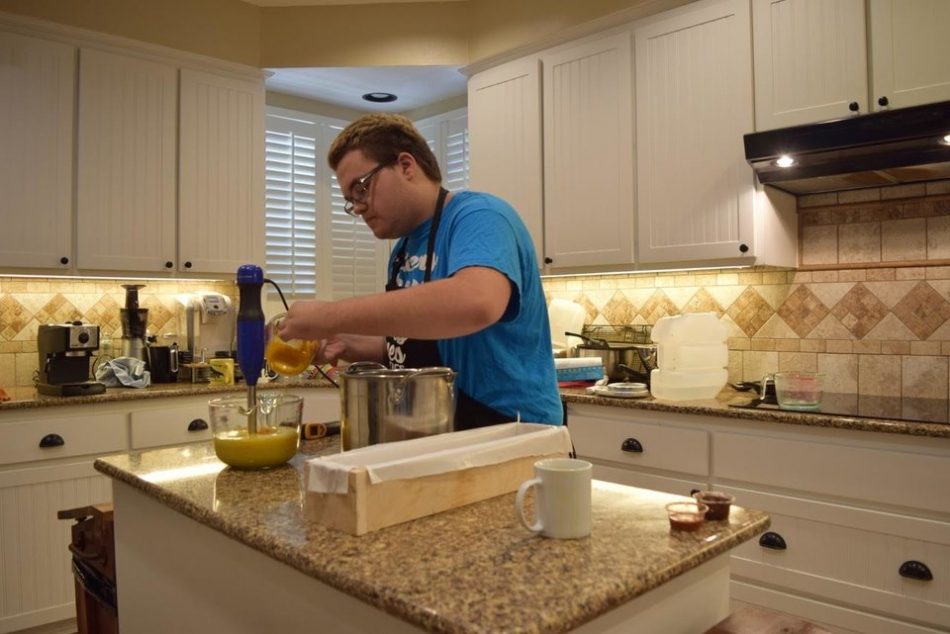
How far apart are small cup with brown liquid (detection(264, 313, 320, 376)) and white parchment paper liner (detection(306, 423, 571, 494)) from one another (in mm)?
369

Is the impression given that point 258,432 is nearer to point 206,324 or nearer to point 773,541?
point 773,541

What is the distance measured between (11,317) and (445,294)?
2.92 meters

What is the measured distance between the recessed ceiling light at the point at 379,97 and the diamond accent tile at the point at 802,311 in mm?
2561

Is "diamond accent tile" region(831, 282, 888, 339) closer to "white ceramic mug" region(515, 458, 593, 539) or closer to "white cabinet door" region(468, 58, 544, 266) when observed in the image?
"white cabinet door" region(468, 58, 544, 266)

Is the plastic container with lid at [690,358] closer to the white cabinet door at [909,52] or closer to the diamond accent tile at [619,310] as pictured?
the diamond accent tile at [619,310]

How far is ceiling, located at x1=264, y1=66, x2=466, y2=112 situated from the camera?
3.82 metres

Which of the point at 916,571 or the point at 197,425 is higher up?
the point at 197,425

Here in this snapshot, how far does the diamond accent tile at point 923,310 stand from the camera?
98.6 inches

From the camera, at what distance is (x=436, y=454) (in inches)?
41.3

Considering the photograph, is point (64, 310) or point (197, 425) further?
point (64, 310)

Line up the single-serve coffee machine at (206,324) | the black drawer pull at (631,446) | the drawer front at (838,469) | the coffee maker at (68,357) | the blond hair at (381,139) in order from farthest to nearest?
the single-serve coffee machine at (206,324) → the coffee maker at (68,357) → the black drawer pull at (631,446) → the drawer front at (838,469) → the blond hair at (381,139)

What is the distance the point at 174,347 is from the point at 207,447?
1879 millimetres

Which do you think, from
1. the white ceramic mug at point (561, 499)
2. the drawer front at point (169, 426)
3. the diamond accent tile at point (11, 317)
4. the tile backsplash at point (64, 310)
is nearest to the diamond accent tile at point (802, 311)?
the white ceramic mug at point (561, 499)

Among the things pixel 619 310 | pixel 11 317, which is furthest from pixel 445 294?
pixel 11 317
